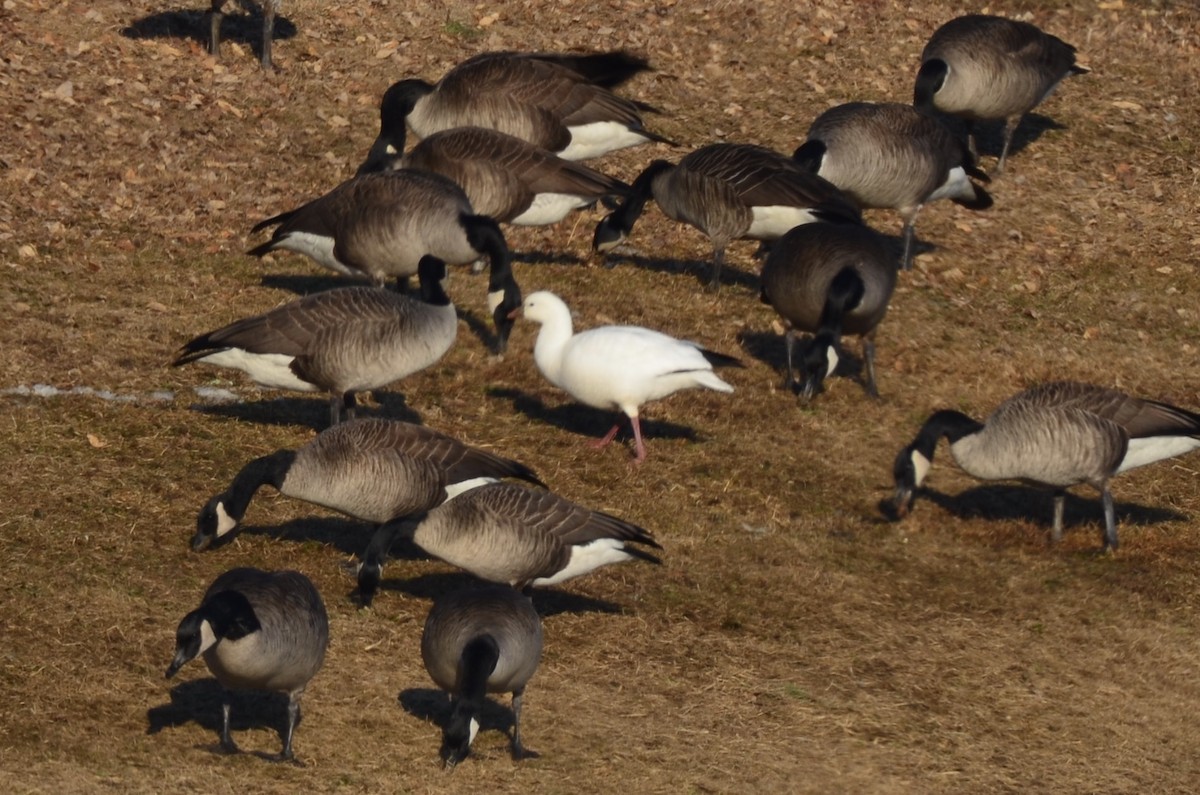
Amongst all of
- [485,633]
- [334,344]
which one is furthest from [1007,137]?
[485,633]

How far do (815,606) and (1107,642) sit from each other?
7.06ft

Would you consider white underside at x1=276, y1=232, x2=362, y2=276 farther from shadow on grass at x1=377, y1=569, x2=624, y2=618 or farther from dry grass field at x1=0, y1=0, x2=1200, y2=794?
shadow on grass at x1=377, y1=569, x2=624, y2=618

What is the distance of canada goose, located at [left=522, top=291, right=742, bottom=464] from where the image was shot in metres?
13.2

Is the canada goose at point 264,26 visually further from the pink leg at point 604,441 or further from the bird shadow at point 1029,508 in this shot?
the bird shadow at point 1029,508

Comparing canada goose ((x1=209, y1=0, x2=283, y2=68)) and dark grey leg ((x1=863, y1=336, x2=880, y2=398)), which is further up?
canada goose ((x1=209, y1=0, x2=283, y2=68))

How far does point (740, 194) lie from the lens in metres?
16.6

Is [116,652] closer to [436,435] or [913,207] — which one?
[436,435]

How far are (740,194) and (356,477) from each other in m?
6.80

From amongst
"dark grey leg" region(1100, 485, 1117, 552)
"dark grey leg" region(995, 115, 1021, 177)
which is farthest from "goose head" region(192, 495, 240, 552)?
"dark grey leg" region(995, 115, 1021, 177)

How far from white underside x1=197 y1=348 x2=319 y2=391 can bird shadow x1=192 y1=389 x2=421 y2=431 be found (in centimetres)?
90

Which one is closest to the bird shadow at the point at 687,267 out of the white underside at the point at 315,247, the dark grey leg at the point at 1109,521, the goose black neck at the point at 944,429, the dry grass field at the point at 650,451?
the dry grass field at the point at 650,451

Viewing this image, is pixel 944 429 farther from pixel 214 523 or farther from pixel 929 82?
pixel 929 82

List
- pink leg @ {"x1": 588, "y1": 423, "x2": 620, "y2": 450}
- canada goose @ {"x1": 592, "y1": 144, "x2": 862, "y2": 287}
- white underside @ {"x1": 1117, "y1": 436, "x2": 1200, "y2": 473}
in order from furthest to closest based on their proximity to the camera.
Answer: canada goose @ {"x1": 592, "y1": 144, "x2": 862, "y2": 287}, pink leg @ {"x1": 588, "y1": 423, "x2": 620, "y2": 450}, white underside @ {"x1": 1117, "y1": 436, "x2": 1200, "y2": 473}

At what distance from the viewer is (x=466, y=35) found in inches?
909
